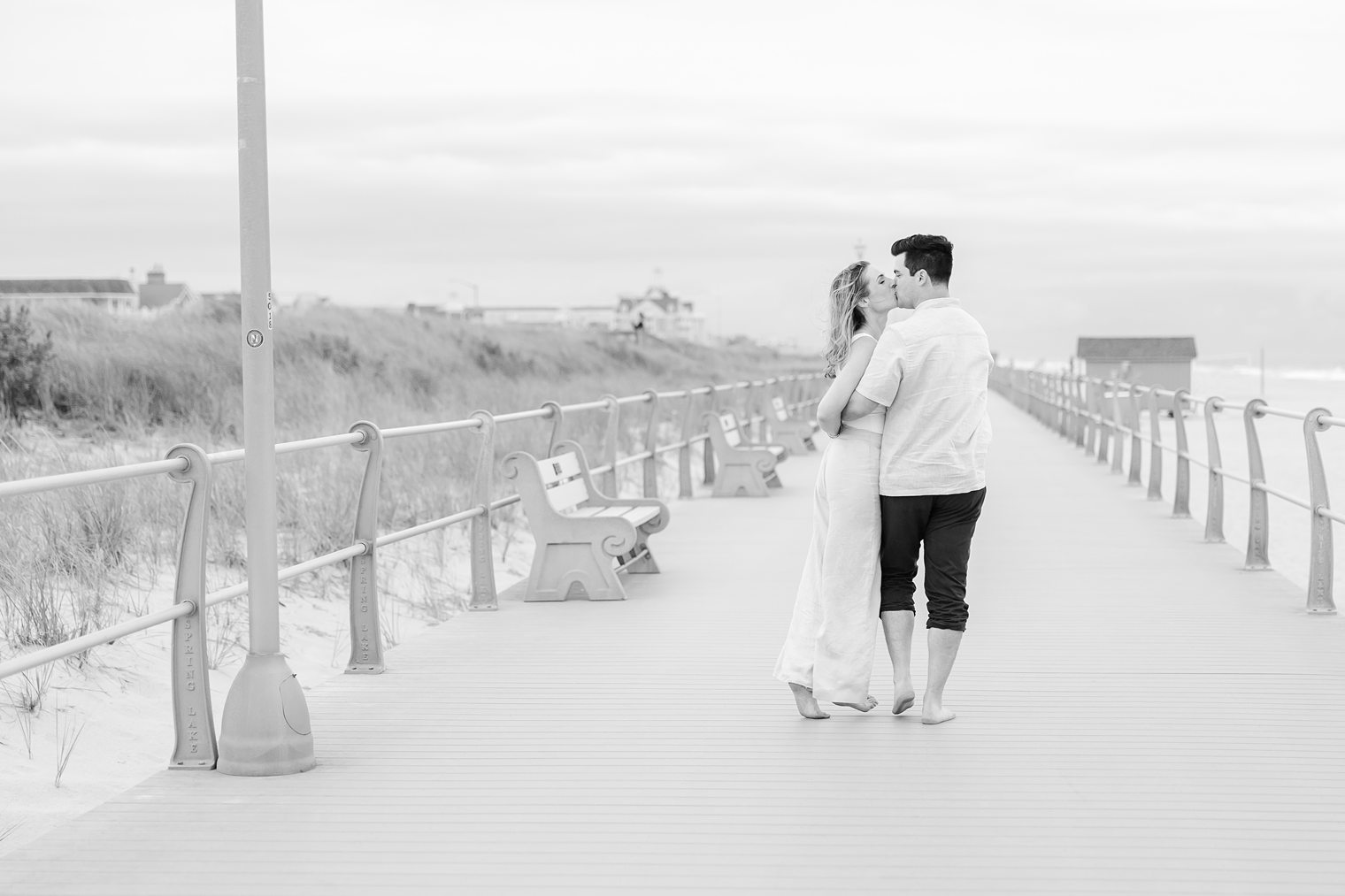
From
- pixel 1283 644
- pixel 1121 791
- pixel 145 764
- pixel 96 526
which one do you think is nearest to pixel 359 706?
pixel 145 764

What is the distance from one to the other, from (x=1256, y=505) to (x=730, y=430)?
7.12 m

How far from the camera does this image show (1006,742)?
226 inches

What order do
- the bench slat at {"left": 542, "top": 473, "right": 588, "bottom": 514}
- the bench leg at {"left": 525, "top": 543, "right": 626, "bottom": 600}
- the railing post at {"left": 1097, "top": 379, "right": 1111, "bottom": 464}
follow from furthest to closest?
the railing post at {"left": 1097, "top": 379, "right": 1111, "bottom": 464}
the bench slat at {"left": 542, "top": 473, "right": 588, "bottom": 514}
the bench leg at {"left": 525, "top": 543, "right": 626, "bottom": 600}

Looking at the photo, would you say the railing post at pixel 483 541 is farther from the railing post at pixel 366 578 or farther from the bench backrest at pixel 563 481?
the railing post at pixel 366 578

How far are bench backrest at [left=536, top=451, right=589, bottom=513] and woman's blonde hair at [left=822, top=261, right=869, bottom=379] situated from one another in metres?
3.46

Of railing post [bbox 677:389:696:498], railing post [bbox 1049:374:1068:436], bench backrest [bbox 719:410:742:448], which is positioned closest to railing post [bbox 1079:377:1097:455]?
railing post [bbox 1049:374:1068:436]

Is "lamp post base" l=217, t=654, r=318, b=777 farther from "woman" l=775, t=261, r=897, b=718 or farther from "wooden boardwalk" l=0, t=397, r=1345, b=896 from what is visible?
"woman" l=775, t=261, r=897, b=718

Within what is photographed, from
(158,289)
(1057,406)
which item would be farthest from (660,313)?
(1057,406)

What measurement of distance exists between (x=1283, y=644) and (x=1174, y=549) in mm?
4120

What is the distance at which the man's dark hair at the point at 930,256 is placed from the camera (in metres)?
5.74

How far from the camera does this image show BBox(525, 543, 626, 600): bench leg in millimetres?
9305

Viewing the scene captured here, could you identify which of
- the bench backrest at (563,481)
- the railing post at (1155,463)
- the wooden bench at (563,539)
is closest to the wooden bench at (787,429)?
the railing post at (1155,463)

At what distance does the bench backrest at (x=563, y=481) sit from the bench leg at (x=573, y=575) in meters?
0.26

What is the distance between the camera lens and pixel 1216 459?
12570 mm
